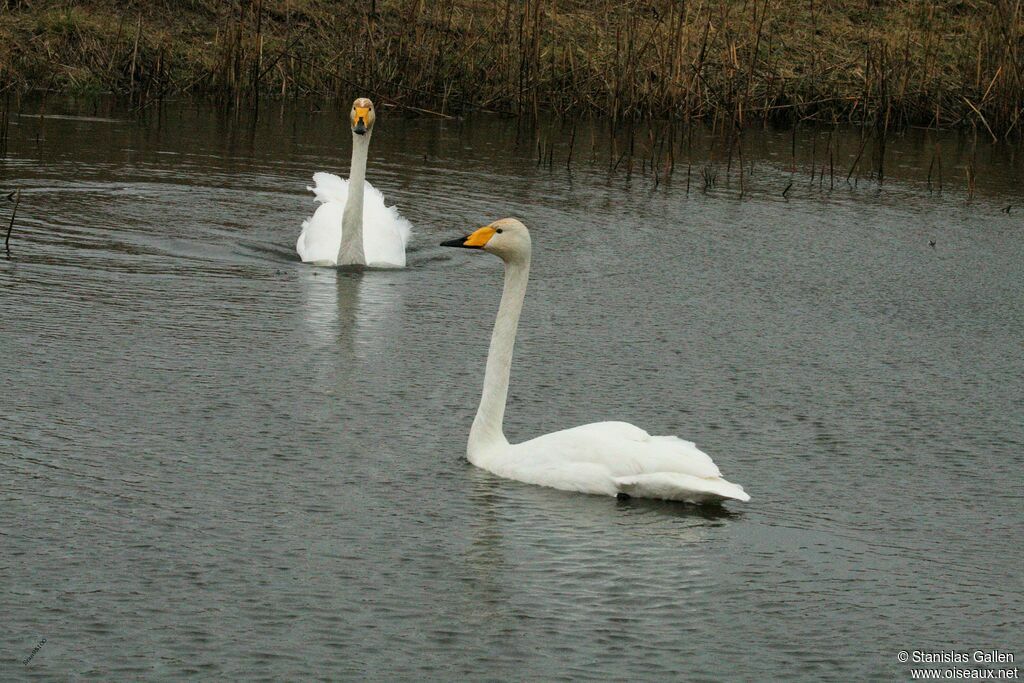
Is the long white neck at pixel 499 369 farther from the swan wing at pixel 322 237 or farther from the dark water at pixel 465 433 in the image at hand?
the swan wing at pixel 322 237

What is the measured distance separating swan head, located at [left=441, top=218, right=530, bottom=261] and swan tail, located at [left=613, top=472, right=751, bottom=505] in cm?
115

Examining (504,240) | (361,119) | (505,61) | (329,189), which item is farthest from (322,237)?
(505,61)

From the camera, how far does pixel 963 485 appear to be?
6.35 m

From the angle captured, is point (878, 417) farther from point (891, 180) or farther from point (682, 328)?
point (891, 180)

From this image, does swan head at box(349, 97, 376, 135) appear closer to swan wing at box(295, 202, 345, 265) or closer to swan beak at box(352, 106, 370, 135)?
swan beak at box(352, 106, 370, 135)

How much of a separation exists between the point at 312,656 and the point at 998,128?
15.5m

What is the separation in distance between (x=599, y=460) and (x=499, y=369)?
709 mm

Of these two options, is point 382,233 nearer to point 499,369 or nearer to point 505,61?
point 499,369

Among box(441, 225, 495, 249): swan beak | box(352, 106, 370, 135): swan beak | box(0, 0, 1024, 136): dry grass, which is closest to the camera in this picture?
box(441, 225, 495, 249): swan beak

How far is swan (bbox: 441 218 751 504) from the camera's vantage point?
5855mm

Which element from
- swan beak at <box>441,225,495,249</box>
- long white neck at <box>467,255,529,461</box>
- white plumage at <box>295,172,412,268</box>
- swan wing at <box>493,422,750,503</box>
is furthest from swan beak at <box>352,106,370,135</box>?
swan wing at <box>493,422,750,503</box>

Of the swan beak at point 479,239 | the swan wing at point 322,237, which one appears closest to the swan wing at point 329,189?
the swan wing at point 322,237

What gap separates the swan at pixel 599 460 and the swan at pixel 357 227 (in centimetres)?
416

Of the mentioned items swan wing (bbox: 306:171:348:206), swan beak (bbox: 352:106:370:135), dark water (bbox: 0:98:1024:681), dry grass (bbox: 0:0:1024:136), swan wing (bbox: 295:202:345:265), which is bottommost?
dark water (bbox: 0:98:1024:681)
